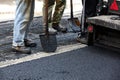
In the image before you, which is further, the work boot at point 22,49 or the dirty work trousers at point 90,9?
the dirty work trousers at point 90,9

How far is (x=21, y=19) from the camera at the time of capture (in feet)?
17.3

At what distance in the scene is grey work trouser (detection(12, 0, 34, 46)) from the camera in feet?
17.2

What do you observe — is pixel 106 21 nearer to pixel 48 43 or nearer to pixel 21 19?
pixel 48 43

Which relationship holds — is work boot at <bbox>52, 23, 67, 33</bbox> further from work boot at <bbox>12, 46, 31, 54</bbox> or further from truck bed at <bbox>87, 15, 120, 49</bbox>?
work boot at <bbox>12, 46, 31, 54</bbox>

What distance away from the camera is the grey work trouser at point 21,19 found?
5.24 metres

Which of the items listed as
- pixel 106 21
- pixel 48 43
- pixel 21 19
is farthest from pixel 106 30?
pixel 21 19

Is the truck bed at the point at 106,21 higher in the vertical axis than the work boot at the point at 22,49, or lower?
higher

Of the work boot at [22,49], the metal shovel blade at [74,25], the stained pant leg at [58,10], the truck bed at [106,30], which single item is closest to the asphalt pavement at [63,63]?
the work boot at [22,49]

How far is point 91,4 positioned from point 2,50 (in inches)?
64.8

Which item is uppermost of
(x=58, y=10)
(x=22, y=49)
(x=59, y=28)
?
(x=58, y=10)

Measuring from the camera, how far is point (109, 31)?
17.6ft

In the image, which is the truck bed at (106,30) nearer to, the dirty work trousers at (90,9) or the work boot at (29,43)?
the dirty work trousers at (90,9)

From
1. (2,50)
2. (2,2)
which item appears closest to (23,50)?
(2,50)

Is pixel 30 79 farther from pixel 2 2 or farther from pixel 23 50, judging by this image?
pixel 2 2
